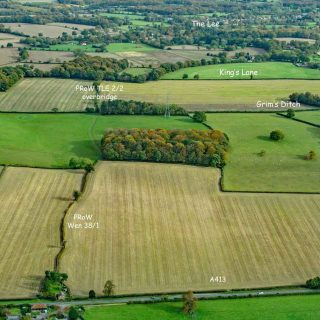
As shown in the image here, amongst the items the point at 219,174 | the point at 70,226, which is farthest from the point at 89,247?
the point at 219,174

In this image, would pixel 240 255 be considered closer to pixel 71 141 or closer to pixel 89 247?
pixel 89 247

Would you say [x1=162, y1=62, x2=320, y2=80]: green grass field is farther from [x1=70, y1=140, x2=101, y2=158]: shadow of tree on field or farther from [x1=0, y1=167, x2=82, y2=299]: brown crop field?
[x1=0, y1=167, x2=82, y2=299]: brown crop field

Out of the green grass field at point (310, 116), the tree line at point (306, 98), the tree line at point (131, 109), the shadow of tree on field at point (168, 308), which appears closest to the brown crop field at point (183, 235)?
the shadow of tree on field at point (168, 308)

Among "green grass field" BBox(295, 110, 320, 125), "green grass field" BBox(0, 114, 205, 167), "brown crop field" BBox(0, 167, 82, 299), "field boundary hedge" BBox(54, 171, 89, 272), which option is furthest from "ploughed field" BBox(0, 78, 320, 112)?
"field boundary hedge" BBox(54, 171, 89, 272)

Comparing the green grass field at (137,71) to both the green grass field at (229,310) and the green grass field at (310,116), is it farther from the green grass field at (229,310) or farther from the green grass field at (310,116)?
the green grass field at (229,310)

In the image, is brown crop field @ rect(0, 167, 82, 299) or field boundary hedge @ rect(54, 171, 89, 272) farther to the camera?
field boundary hedge @ rect(54, 171, 89, 272)

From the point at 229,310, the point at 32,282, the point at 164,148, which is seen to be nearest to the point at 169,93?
the point at 164,148
